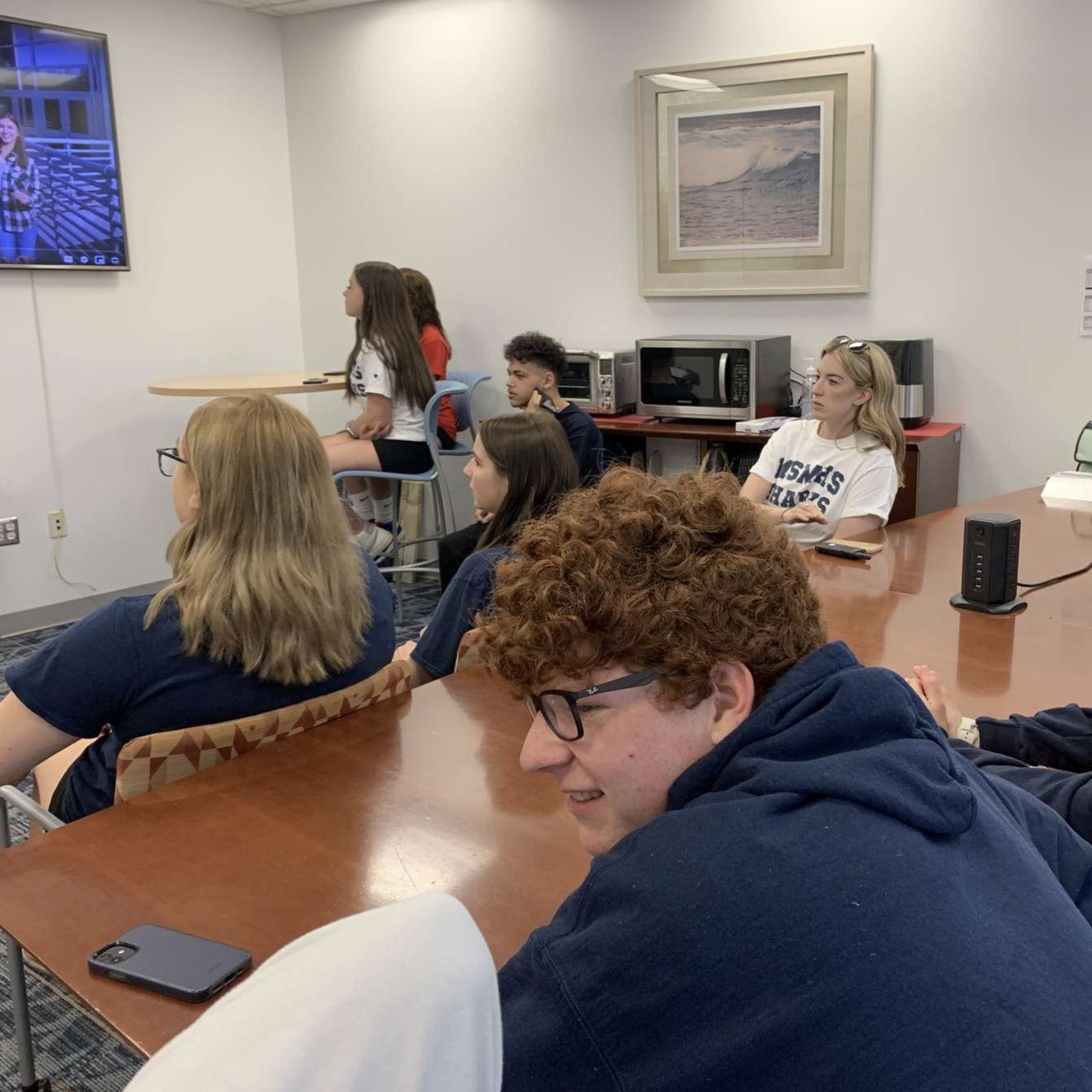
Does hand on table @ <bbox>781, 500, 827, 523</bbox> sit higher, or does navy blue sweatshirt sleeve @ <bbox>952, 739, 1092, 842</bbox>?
navy blue sweatshirt sleeve @ <bbox>952, 739, 1092, 842</bbox>

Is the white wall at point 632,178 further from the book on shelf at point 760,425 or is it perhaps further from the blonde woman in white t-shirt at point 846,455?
the blonde woman in white t-shirt at point 846,455

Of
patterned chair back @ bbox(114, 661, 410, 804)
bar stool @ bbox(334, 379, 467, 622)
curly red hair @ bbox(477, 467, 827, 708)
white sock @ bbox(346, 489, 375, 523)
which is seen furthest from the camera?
white sock @ bbox(346, 489, 375, 523)

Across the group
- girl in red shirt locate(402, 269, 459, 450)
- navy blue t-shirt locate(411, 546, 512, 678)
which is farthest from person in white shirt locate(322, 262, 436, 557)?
navy blue t-shirt locate(411, 546, 512, 678)

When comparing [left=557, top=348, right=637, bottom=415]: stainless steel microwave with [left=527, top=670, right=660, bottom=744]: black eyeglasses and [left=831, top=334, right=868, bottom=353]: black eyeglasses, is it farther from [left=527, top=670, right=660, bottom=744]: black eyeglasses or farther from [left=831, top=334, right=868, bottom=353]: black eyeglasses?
[left=527, top=670, right=660, bottom=744]: black eyeglasses

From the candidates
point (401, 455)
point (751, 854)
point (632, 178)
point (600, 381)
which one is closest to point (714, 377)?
point (600, 381)

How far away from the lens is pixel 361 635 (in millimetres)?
1880

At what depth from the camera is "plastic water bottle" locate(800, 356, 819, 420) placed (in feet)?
14.8

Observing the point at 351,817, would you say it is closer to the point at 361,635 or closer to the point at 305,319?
the point at 361,635

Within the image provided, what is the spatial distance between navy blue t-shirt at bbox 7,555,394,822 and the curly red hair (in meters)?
0.88

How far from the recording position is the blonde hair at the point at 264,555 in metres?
1.69

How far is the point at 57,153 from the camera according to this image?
4773 millimetres

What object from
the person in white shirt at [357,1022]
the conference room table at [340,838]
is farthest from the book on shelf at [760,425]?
the person in white shirt at [357,1022]

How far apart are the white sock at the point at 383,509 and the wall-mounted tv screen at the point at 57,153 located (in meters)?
1.59

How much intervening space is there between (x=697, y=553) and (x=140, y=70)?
16.9 feet
